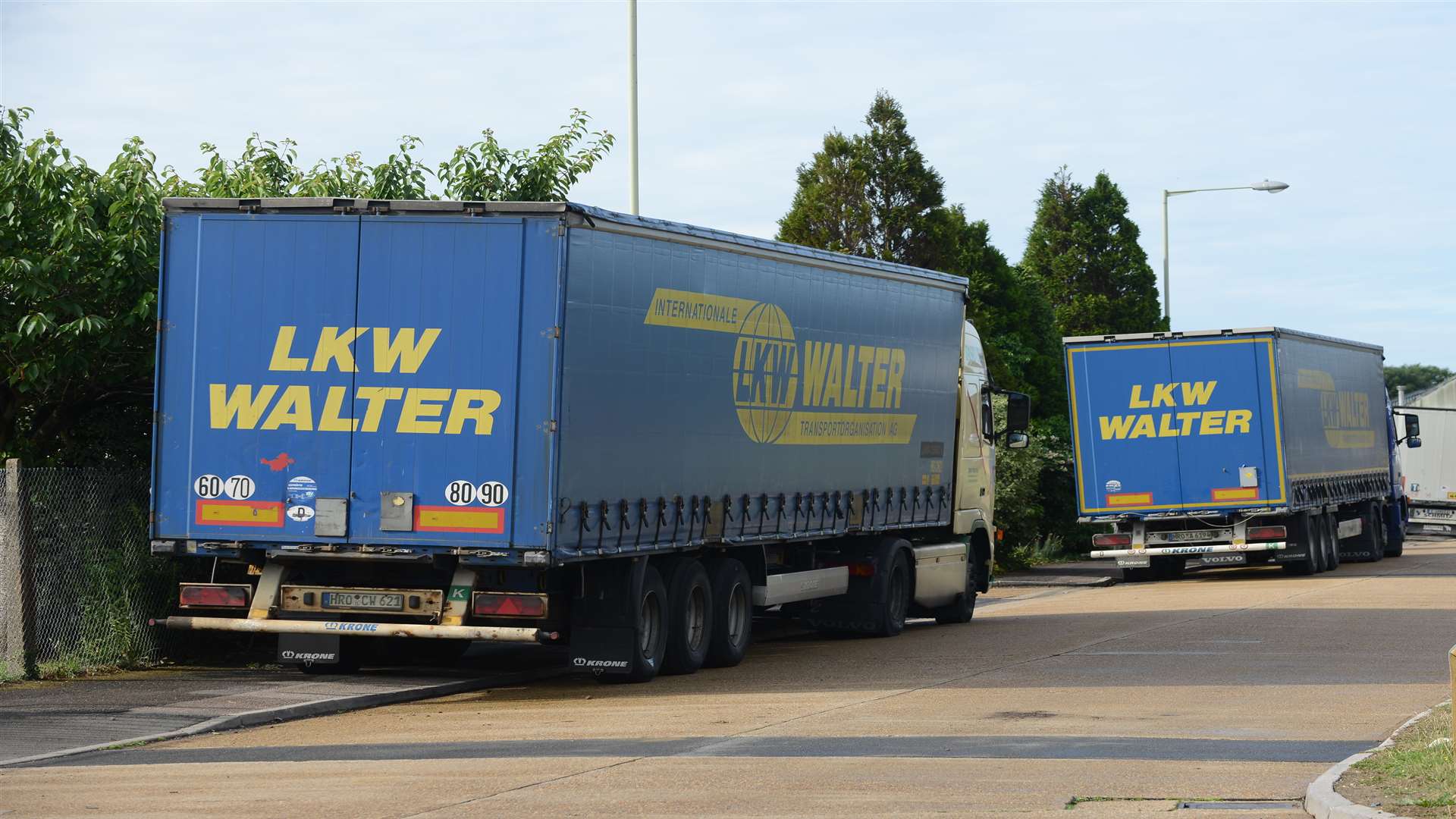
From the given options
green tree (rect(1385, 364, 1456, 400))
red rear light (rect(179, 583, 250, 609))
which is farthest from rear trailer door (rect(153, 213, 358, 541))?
green tree (rect(1385, 364, 1456, 400))

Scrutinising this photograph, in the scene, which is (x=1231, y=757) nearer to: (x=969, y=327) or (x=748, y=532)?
(x=748, y=532)

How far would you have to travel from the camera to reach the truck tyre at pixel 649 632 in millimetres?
14719

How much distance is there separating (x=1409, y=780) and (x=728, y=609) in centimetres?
799

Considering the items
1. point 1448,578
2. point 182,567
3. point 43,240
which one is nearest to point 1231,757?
point 182,567

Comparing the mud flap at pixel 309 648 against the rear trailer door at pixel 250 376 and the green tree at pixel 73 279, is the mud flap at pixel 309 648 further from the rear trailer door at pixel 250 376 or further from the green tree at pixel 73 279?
the green tree at pixel 73 279

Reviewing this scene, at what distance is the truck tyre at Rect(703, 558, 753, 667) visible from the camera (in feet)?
53.3

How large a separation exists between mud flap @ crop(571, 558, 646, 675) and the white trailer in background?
38.1m

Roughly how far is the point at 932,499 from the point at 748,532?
503 centimetres

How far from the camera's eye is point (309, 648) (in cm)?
1438

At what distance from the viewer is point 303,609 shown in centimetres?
1421

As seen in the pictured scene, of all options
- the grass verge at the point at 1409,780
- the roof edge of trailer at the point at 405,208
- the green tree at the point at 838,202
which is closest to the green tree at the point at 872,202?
the green tree at the point at 838,202

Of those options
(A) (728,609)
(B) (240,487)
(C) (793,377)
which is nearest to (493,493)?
(B) (240,487)

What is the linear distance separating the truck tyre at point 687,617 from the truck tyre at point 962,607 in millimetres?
6652

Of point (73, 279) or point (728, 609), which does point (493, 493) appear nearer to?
point (728, 609)
